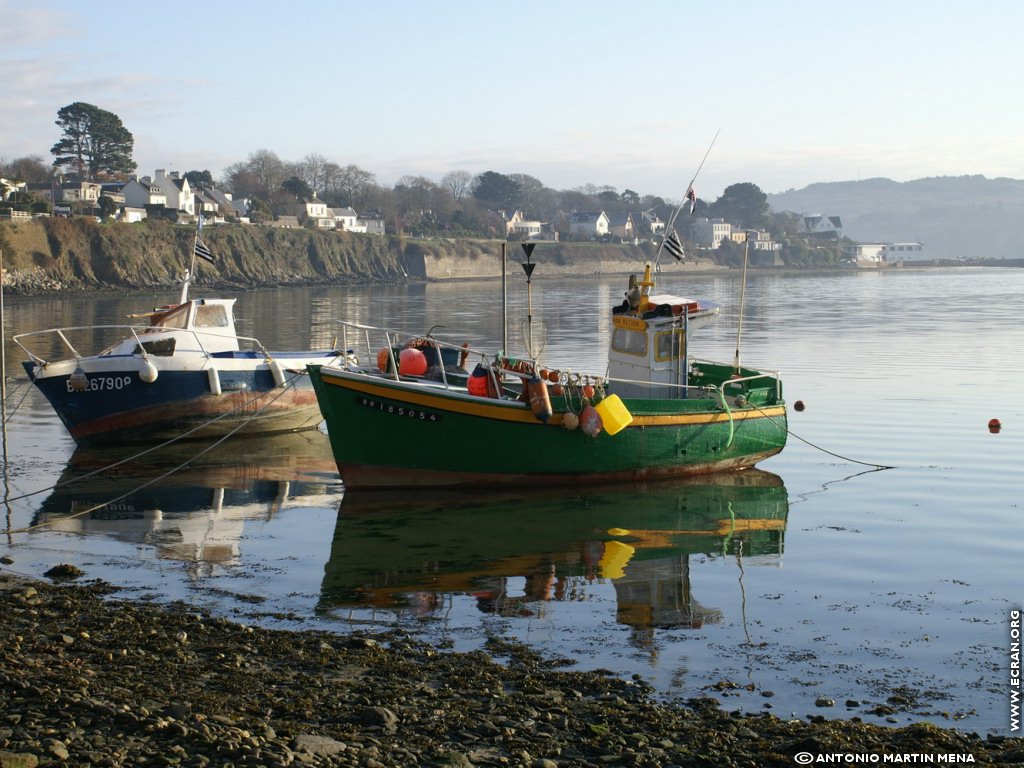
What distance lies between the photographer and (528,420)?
18.3m

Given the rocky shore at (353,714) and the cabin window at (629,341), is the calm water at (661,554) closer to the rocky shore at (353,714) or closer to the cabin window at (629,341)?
the rocky shore at (353,714)

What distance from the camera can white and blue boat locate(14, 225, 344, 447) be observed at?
22.2m

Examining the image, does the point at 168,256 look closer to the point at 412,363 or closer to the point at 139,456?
the point at 139,456

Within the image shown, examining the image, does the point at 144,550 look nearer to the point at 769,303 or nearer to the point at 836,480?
the point at 836,480

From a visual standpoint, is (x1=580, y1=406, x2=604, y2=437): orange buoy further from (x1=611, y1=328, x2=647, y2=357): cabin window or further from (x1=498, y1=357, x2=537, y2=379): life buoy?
(x1=611, y1=328, x2=647, y2=357): cabin window

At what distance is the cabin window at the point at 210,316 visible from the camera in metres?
24.4

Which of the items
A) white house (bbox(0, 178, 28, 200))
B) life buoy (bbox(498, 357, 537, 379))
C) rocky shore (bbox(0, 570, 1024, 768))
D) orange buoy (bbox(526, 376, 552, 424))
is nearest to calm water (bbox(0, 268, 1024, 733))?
rocky shore (bbox(0, 570, 1024, 768))

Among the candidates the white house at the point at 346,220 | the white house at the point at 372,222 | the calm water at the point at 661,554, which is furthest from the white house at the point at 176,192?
the calm water at the point at 661,554

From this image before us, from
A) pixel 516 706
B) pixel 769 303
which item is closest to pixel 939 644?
pixel 516 706

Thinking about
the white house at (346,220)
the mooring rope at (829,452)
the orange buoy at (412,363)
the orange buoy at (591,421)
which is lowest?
the mooring rope at (829,452)

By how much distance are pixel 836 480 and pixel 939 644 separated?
925 cm

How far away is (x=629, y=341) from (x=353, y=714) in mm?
13459

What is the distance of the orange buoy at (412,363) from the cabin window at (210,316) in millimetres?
6454

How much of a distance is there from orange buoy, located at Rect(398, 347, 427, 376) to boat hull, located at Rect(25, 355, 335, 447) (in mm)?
3081
